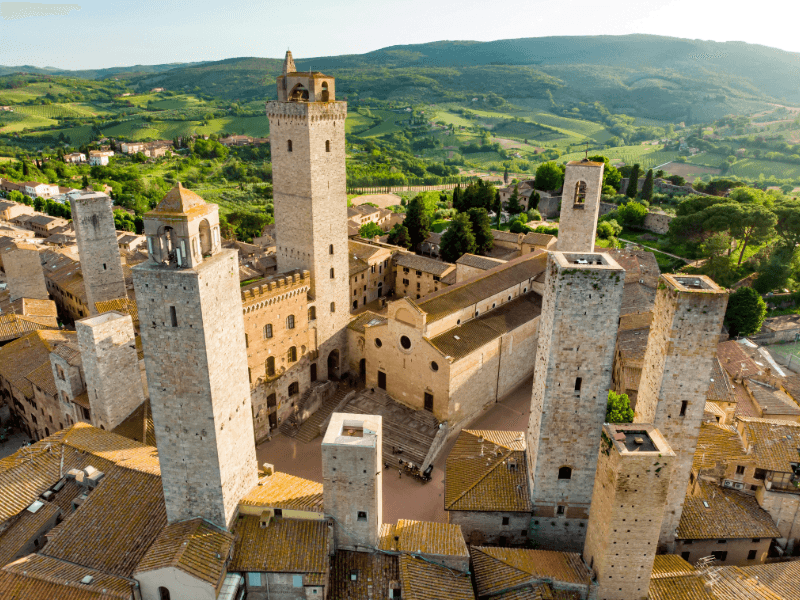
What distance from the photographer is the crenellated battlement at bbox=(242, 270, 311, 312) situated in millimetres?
29781

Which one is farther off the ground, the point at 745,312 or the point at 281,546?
the point at 281,546

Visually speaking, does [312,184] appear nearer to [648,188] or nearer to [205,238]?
[205,238]

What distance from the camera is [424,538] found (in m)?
20.8

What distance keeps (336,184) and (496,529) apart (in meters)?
21.8

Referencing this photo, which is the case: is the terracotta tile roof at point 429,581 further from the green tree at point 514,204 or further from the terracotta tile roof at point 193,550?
the green tree at point 514,204

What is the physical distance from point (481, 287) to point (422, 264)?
48.2 ft

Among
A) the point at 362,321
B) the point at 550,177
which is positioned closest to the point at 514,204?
the point at 550,177

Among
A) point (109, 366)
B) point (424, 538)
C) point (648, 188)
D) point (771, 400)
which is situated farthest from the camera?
point (648, 188)

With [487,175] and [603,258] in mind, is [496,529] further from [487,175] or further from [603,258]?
[487,175]

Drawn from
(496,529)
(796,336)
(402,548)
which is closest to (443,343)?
(496,529)

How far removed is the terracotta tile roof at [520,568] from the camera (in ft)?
63.6

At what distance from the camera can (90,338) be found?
25453 mm

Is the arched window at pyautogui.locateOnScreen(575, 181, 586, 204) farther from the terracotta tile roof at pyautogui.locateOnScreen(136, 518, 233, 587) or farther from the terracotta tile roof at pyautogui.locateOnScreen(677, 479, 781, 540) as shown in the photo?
the terracotta tile roof at pyautogui.locateOnScreen(136, 518, 233, 587)

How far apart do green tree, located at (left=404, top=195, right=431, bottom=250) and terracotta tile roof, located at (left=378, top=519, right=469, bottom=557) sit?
4408 cm
